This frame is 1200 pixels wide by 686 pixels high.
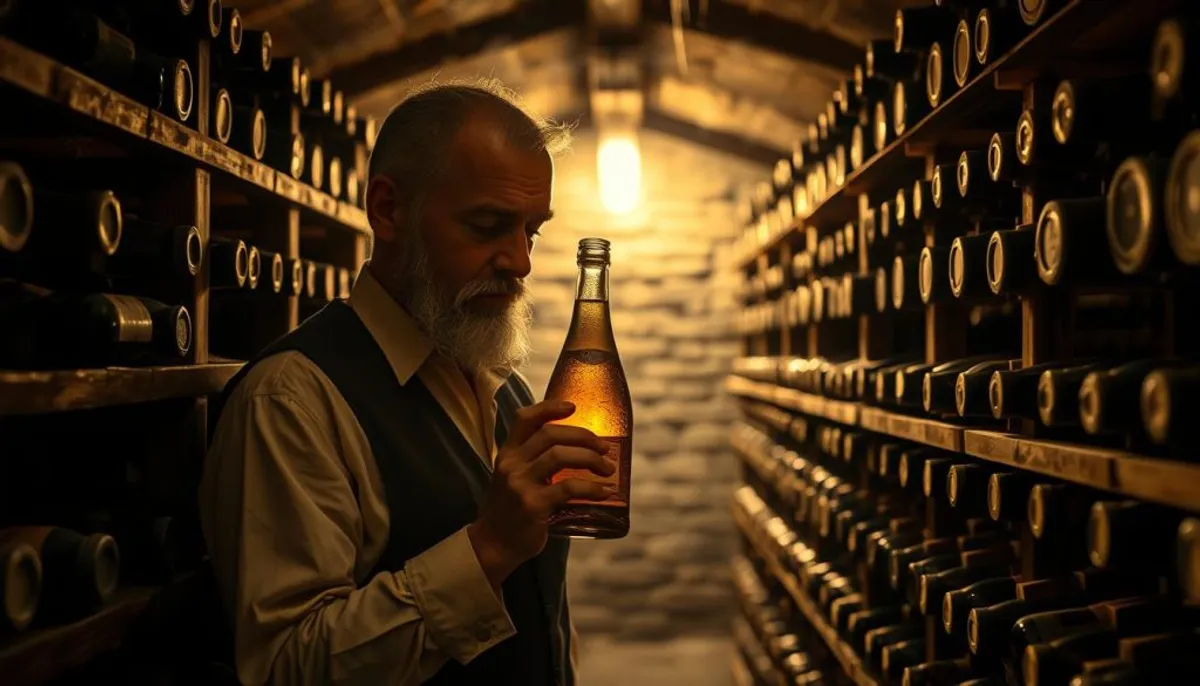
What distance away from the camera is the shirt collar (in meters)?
1.88

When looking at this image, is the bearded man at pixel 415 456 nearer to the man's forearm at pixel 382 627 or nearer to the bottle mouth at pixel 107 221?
the man's forearm at pixel 382 627

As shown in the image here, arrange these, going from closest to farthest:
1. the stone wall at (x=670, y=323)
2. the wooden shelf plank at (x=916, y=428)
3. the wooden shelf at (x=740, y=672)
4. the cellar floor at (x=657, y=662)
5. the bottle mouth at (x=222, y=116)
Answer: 1. the wooden shelf plank at (x=916, y=428)
2. the bottle mouth at (x=222, y=116)
3. the wooden shelf at (x=740, y=672)
4. the cellar floor at (x=657, y=662)
5. the stone wall at (x=670, y=323)

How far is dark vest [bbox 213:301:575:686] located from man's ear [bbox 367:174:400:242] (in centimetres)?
15

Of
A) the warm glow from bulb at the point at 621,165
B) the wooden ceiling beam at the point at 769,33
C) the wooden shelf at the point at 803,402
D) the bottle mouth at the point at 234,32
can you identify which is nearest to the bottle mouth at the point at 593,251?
the bottle mouth at the point at 234,32

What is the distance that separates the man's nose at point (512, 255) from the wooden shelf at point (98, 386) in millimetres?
640

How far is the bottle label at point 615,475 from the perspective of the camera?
1.71 m

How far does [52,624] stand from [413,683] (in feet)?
1.87

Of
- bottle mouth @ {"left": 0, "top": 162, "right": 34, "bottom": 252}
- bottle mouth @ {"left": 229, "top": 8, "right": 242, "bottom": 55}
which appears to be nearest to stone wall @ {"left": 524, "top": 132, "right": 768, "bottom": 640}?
bottle mouth @ {"left": 229, "top": 8, "right": 242, "bottom": 55}

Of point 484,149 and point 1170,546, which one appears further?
point 484,149

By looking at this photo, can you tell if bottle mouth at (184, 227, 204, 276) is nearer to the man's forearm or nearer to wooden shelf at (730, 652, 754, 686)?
the man's forearm

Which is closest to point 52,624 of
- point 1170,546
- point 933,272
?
point 1170,546

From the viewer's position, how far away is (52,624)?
1699mm

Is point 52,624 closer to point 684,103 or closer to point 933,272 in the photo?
point 933,272

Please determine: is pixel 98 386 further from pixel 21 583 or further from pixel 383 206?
pixel 383 206
